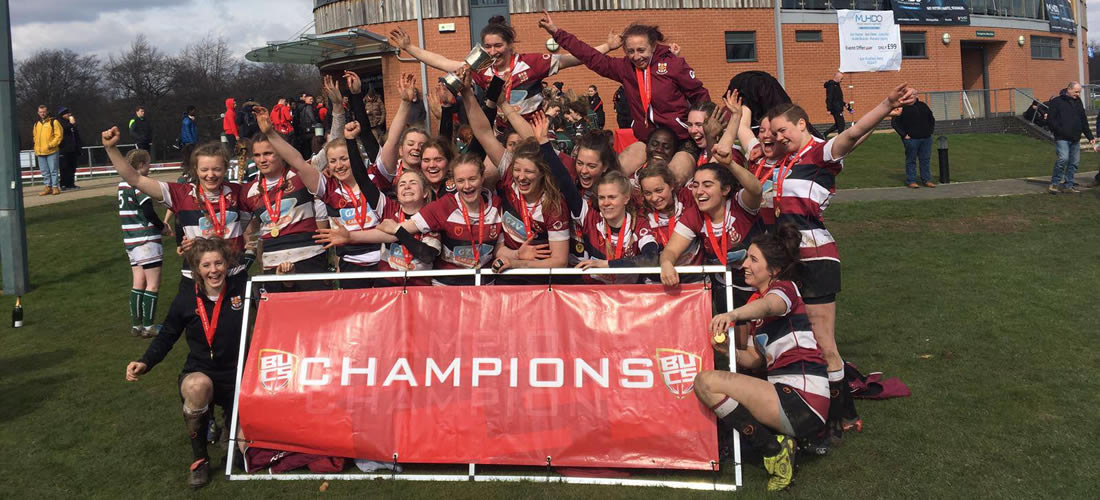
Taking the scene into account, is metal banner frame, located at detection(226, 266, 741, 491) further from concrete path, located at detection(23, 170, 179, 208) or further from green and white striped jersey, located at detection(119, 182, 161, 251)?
concrete path, located at detection(23, 170, 179, 208)

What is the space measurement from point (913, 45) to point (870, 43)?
98.9 inches

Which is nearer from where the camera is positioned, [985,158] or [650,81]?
[650,81]

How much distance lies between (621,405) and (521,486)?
709mm

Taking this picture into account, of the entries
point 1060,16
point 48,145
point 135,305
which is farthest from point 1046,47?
point 135,305

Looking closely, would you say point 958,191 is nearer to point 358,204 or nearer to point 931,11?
point 358,204

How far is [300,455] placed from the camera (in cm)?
482

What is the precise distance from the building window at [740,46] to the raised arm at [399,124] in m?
27.2

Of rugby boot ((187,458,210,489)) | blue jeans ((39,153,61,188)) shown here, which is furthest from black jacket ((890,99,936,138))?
blue jeans ((39,153,61,188))

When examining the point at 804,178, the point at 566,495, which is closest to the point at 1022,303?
the point at 804,178

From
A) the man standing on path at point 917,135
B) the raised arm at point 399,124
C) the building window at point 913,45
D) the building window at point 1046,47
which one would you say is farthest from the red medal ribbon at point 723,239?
the building window at point 1046,47

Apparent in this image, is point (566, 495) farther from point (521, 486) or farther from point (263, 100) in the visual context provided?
point (263, 100)

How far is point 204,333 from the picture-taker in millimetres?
5051

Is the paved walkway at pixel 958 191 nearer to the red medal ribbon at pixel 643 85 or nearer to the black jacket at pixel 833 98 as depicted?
the black jacket at pixel 833 98

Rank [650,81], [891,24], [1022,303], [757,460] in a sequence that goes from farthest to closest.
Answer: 1. [891,24]
2. [1022,303]
3. [650,81]
4. [757,460]
